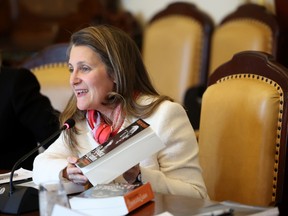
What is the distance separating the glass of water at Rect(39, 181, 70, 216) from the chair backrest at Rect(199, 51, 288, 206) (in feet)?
2.73

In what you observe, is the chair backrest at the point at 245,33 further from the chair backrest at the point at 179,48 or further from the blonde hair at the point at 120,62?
the blonde hair at the point at 120,62

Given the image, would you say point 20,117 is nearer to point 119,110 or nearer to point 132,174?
point 119,110

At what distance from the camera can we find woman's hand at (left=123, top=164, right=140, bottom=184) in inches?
68.3

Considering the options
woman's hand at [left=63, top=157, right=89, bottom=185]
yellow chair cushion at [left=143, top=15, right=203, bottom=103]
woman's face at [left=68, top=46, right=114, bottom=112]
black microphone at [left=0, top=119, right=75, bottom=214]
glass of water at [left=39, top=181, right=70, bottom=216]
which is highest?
woman's face at [left=68, top=46, right=114, bottom=112]

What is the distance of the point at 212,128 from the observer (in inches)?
86.6

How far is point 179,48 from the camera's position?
14.0 feet

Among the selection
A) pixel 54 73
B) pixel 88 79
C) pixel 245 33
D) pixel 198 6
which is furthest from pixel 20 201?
pixel 198 6

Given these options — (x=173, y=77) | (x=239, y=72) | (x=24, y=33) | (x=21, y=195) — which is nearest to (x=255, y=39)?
(x=173, y=77)

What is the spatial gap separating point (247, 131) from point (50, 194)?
0.87 m

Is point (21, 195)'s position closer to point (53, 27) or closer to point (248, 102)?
point (248, 102)

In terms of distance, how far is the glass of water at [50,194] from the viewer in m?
1.42

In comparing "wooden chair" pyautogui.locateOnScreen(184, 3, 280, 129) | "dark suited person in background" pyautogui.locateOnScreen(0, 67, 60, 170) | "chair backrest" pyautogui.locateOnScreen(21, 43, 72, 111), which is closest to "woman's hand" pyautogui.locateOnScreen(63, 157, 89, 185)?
"dark suited person in background" pyautogui.locateOnScreen(0, 67, 60, 170)

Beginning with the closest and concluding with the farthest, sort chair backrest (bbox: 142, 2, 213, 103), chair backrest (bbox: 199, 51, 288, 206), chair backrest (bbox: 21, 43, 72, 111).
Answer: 1. chair backrest (bbox: 199, 51, 288, 206)
2. chair backrest (bbox: 21, 43, 72, 111)
3. chair backrest (bbox: 142, 2, 213, 103)

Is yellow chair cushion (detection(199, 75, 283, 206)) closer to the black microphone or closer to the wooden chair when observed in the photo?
the black microphone
